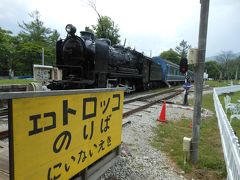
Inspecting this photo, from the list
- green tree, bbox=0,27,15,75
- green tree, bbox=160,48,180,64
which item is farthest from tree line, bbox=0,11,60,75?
green tree, bbox=160,48,180,64

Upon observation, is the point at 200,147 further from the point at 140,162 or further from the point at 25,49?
the point at 25,49

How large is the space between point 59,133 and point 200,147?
203 inches

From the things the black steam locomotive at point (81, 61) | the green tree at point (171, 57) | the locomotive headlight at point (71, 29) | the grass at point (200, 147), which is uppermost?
the green tree at point (171, 57)

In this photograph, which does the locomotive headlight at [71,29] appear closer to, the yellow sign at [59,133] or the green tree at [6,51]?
the yellow sign at [59,133]

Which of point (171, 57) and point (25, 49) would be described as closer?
point (25, 49)

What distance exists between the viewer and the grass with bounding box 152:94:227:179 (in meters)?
5.32

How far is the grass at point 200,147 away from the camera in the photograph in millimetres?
5316

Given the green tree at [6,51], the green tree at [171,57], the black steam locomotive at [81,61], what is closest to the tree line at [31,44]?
the green tree at [6,51]

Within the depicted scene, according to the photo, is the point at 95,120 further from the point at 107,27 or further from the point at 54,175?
the point at 107,27

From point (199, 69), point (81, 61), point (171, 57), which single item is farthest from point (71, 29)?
point (171, 57)

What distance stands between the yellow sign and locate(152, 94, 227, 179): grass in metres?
2.33

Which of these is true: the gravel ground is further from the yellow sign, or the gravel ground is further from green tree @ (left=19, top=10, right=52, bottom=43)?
green tree @ (left=19, top=10, right=52, bottom=43)

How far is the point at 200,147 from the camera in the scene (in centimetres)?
690

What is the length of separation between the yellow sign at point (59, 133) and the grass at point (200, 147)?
2.33 m
